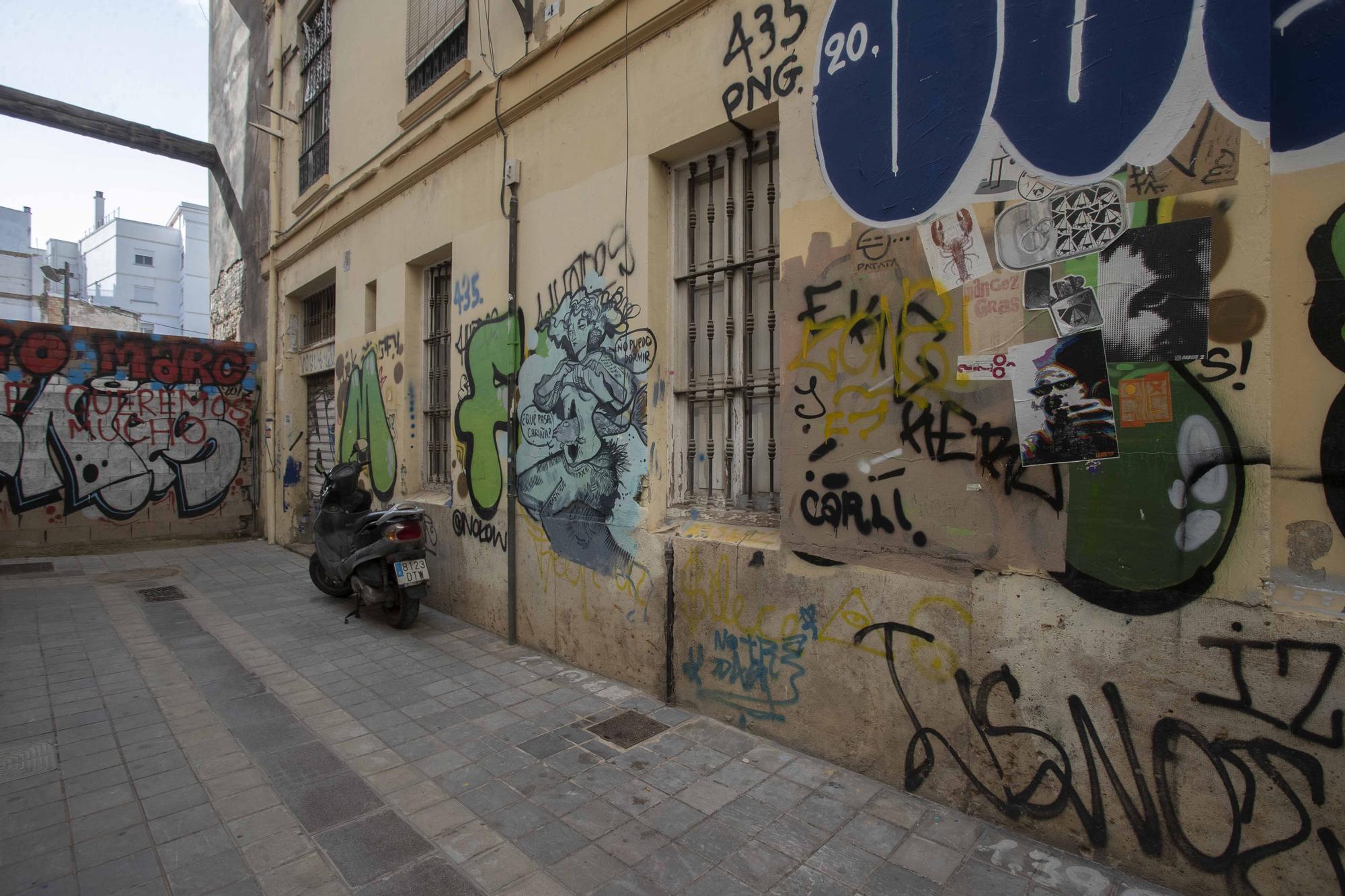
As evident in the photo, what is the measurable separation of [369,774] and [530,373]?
3.00 meters

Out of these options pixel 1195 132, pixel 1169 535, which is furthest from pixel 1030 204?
pixel 1169 535

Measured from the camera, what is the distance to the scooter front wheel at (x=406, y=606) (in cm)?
573

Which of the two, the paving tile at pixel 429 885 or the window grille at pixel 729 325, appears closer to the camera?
the paving tile at pixel 429 885

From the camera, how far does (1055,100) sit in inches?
108

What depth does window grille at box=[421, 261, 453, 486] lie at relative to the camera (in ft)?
22.9

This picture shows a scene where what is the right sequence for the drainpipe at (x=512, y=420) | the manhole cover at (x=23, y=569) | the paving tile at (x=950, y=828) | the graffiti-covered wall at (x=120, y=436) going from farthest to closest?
the graffiti-covered wall at (x=120, y=436)
the manhole cover at (x=23, y=569)
the drainpipe at (x=512, y=420)
the paving tile at (x=950, y=828)

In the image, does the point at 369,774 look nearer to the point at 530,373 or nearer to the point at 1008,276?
the point at 530,373

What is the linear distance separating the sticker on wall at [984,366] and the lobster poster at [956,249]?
354 millimetres

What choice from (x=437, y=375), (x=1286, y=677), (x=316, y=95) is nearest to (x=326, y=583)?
(x=437, y=375)

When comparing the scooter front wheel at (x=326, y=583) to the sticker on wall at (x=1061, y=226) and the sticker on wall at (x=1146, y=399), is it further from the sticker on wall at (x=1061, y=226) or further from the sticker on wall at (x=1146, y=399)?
the sticker on wall at (x=1146, y=399)

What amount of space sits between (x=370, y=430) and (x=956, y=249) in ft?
22.8

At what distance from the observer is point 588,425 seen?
4793mm

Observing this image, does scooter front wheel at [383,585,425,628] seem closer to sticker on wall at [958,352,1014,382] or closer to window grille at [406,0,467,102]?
sticker on wall at [958,352,1014,382]

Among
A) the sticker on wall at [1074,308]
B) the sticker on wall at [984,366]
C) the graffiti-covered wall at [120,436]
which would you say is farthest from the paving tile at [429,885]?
the graffiti-covered wall at [120,436]
